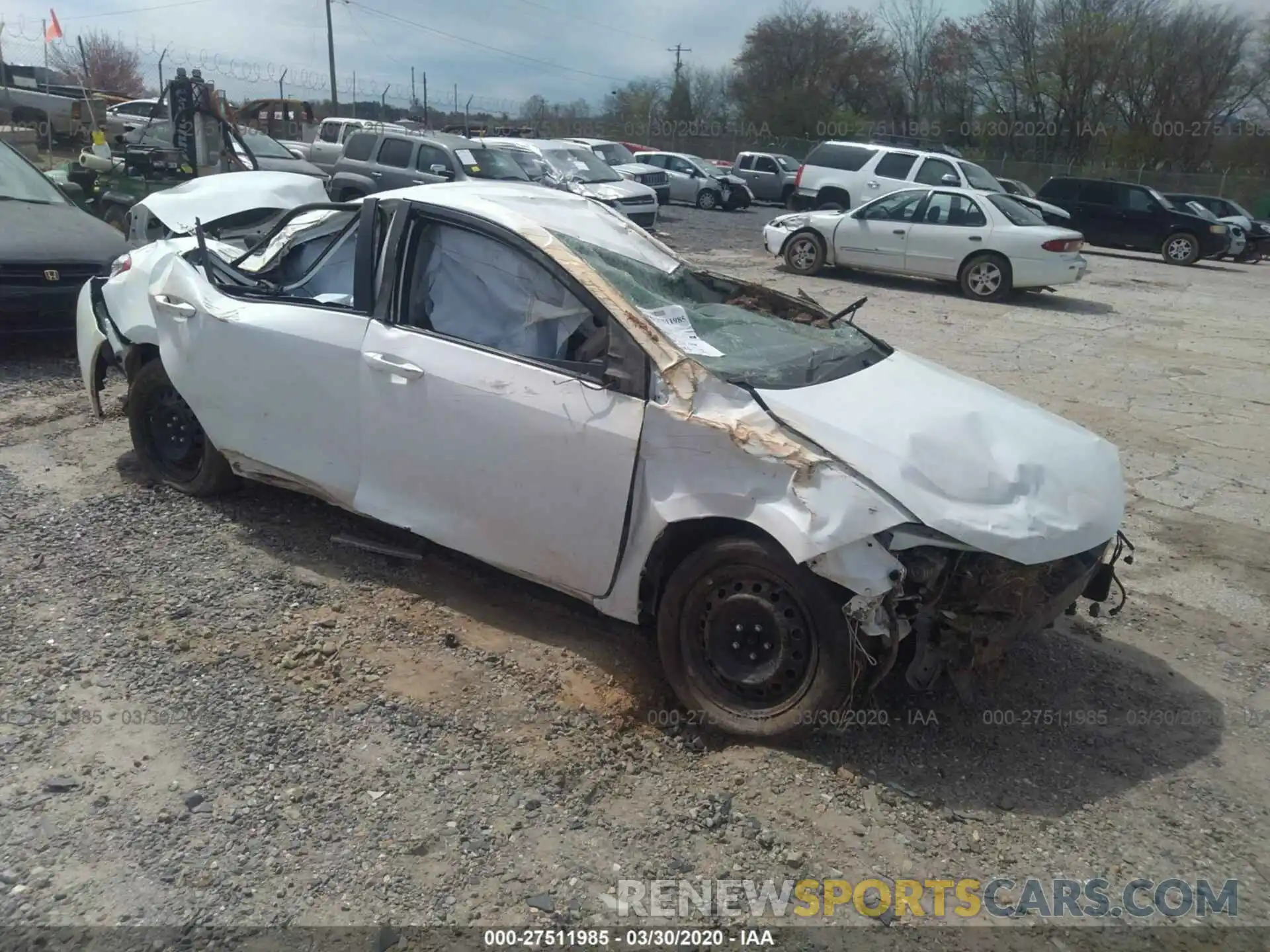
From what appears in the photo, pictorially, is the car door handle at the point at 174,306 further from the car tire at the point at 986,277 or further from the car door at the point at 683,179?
the car door at the point at 683,179

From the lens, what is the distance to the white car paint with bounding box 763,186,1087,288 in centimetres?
1405

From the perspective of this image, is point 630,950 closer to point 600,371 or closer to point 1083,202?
point 600,371

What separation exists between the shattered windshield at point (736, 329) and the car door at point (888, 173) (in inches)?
615

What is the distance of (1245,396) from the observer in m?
9.09

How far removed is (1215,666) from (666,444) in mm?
2754

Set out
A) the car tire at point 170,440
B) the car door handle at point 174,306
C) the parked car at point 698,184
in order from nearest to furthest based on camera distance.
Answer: the car door handle at point 174,306, the car tire at point 170,440, the parked car at point 698,184

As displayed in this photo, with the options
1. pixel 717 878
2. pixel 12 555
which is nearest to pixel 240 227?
pixel 12 555

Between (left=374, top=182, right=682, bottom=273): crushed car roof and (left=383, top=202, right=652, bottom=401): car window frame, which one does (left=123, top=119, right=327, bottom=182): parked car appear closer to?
(left=374, top=182, right=682, bottom=273): crushed car roof

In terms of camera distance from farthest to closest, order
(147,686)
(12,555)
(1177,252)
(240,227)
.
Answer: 1. (1177,252)
2. (240,227)
3. (12,555)
4. (147,686)

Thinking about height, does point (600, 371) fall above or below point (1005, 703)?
above

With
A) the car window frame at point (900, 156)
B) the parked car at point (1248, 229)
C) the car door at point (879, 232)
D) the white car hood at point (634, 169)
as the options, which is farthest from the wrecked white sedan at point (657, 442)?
the parked car at point (1248, 229)

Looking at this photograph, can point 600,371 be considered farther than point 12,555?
No

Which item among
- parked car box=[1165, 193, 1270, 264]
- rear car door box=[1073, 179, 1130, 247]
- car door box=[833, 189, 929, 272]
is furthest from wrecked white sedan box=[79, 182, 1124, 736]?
parked car box=[1165, 193, 1270, 264]

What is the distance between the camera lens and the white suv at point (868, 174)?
18.6 m
